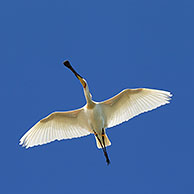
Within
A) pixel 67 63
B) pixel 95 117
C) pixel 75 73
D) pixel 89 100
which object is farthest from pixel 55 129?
pixel 67 63

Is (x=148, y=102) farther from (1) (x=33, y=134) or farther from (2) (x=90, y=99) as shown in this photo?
(1) (x=33, y=134)

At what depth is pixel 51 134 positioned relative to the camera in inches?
584

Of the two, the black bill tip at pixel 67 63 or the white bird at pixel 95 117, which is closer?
the white bird at pixel 95 117

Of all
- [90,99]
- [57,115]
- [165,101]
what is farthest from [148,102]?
[57,115]

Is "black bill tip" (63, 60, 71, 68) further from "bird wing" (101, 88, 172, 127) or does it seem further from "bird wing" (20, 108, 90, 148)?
→ "bird wing" (101, 88, 172, 127)

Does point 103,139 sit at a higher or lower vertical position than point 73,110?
lower

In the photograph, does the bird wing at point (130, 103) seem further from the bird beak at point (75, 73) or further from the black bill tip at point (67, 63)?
the black bill tip at point (67, 63)

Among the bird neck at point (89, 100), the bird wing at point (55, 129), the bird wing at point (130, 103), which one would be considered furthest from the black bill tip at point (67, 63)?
the bird wing at point (130, 103)

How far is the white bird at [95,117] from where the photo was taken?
1426 cm

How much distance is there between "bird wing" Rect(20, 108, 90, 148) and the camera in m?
14.7

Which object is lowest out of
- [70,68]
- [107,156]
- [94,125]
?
[107,156]

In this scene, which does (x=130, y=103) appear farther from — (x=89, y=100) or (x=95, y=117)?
(x=89, y=100)

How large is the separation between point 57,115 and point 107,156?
1.85 meters

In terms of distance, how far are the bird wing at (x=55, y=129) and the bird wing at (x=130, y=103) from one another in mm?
857
